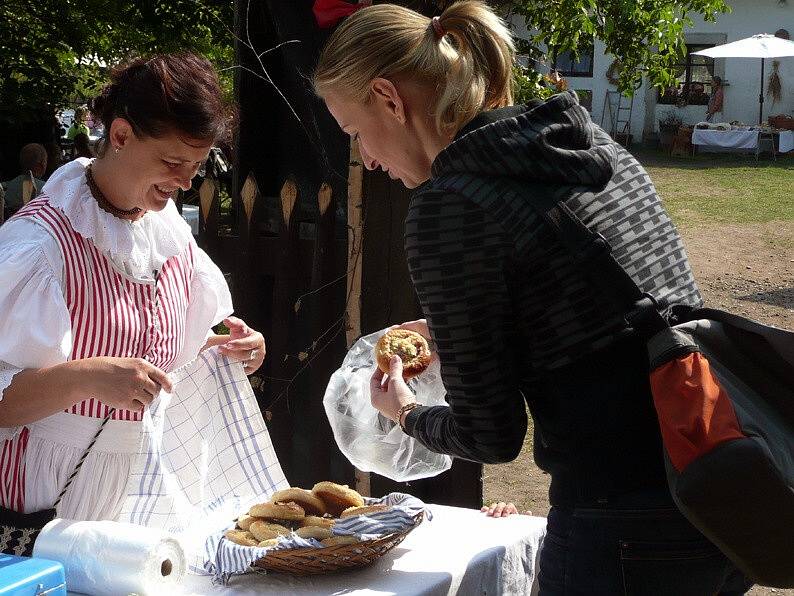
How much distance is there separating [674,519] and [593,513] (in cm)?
12

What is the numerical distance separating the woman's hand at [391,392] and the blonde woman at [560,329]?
0.33 metres

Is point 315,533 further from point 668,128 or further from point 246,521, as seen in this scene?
point 668,128

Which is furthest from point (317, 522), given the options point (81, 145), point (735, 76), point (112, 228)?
point (735, 76)

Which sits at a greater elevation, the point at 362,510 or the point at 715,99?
the point at 362,510

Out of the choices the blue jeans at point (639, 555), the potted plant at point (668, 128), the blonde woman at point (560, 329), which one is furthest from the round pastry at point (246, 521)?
the potted plant at point (668, 128)

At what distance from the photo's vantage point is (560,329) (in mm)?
1507

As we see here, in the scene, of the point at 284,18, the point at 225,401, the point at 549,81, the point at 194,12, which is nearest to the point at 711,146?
the point at 194,12

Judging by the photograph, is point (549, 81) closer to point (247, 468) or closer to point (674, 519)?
point (247, 468)

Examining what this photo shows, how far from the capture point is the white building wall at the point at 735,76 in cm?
2419

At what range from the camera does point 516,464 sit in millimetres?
5828

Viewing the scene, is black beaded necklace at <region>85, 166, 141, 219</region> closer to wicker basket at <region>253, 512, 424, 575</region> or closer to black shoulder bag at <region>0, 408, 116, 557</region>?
black shoulder bag at <region>0, 408, 116, 557</region>

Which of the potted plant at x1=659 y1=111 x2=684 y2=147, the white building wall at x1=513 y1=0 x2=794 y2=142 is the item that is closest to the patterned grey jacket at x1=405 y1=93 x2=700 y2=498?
the potted plant at x1=659 y1=111 x2=684 y2=147

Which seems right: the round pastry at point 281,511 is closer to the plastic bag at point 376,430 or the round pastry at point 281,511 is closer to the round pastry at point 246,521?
the round pastry at point 246,521

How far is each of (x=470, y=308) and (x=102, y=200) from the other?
97 cm
